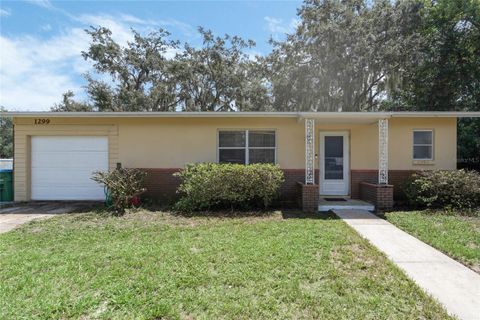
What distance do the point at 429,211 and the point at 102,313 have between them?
7.95 meters

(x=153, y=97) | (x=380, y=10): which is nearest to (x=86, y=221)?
(x=153, y=97)

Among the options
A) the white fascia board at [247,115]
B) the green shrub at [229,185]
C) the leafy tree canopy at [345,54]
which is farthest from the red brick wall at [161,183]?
the leafy tree canopy at [345,54]

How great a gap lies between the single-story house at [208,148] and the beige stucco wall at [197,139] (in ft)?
0.11

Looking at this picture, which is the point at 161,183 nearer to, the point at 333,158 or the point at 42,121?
the point at 42,121

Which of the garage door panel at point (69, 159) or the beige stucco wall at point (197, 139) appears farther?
the garage door panel at point (69, 159)

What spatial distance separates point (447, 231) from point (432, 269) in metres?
2.33

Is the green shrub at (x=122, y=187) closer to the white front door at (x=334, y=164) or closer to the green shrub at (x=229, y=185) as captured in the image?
the green shrub at (x=229, y=185)

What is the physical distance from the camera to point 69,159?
33.5 feet

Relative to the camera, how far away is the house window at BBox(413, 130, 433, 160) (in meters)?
9.86

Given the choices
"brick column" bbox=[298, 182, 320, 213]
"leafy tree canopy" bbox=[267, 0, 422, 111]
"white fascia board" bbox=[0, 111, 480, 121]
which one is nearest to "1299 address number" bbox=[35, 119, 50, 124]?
"white fascia board" bbox=[0, 111, 480, 121]

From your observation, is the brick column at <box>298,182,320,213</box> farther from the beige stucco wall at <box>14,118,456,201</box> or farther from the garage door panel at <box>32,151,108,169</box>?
the garage door panel at <box>32,151,108,169</box>

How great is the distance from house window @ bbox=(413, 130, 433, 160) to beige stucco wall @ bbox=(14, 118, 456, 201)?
6.6 inches

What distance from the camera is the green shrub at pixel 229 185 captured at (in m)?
8.18

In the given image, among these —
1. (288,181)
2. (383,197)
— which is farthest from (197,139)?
(383,197)
